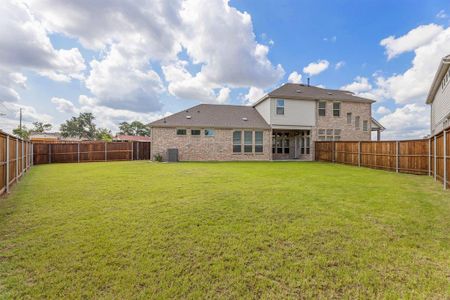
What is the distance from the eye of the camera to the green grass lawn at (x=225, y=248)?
2193 millimetres

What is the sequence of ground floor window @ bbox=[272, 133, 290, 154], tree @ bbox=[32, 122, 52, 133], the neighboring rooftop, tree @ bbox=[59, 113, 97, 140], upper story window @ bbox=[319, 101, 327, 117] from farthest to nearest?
tree @ bbox=[59, 113, 97, 140]
tree @ bbox=[32, 122, 52, 133]
ground floor window @ bbox=[272, 133, 290, 154]
upper story window @ bbox=[319, 101, 327, 117]
the neighboring rooftop

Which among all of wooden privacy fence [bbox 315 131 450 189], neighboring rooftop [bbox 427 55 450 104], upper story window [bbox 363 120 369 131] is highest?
neighboring rooftop [bbox 427 55 450 104]

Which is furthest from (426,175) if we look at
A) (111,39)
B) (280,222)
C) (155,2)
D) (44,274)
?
(111,39)

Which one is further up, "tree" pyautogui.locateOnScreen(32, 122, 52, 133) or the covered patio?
"tree" pyautogui.locateOnScreen(32, 122, 52, 133)

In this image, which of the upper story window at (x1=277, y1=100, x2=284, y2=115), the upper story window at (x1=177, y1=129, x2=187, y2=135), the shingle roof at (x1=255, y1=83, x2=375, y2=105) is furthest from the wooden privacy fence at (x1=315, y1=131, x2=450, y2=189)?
the upper story window at (x1=177, y1=129, x2=187, y2=135)

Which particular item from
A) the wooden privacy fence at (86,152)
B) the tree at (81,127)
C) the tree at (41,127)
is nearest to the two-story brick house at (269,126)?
the wooden privacy fence at (86,152)

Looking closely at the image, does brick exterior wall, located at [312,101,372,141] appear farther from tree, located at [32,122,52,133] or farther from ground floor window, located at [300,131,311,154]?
tree, located at [32,122,52,133]

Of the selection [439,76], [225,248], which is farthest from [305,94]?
[225,248]

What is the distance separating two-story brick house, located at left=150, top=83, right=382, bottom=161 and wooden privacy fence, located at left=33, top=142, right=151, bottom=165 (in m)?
4.26

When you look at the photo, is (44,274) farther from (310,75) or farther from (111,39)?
(310,75)

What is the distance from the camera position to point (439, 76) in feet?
42.8

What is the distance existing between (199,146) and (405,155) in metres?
13.5

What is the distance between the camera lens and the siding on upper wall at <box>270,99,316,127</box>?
19609 millimetres

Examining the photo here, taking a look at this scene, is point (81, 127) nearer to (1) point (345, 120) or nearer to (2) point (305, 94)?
(2) point (305, 94)
